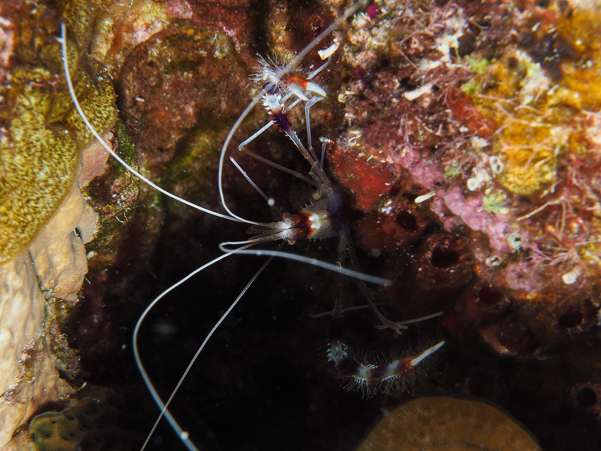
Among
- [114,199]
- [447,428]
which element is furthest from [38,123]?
[447,428]

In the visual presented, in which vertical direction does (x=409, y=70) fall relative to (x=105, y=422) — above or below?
above

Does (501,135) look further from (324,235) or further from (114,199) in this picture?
(114,199)

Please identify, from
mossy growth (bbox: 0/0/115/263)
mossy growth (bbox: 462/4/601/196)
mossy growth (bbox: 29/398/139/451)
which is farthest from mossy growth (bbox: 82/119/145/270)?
mossy growth (bbox: 462/4/601/196)

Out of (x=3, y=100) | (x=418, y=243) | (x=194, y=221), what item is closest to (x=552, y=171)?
(x=418, y=243)

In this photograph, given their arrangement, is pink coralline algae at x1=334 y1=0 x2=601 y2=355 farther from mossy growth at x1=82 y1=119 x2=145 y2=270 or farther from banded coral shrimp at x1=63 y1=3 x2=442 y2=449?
mossy growth at x1=82 y1=119 x2=145 y2=270

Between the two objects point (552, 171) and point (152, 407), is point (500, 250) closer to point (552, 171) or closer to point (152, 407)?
point (552, 171)
